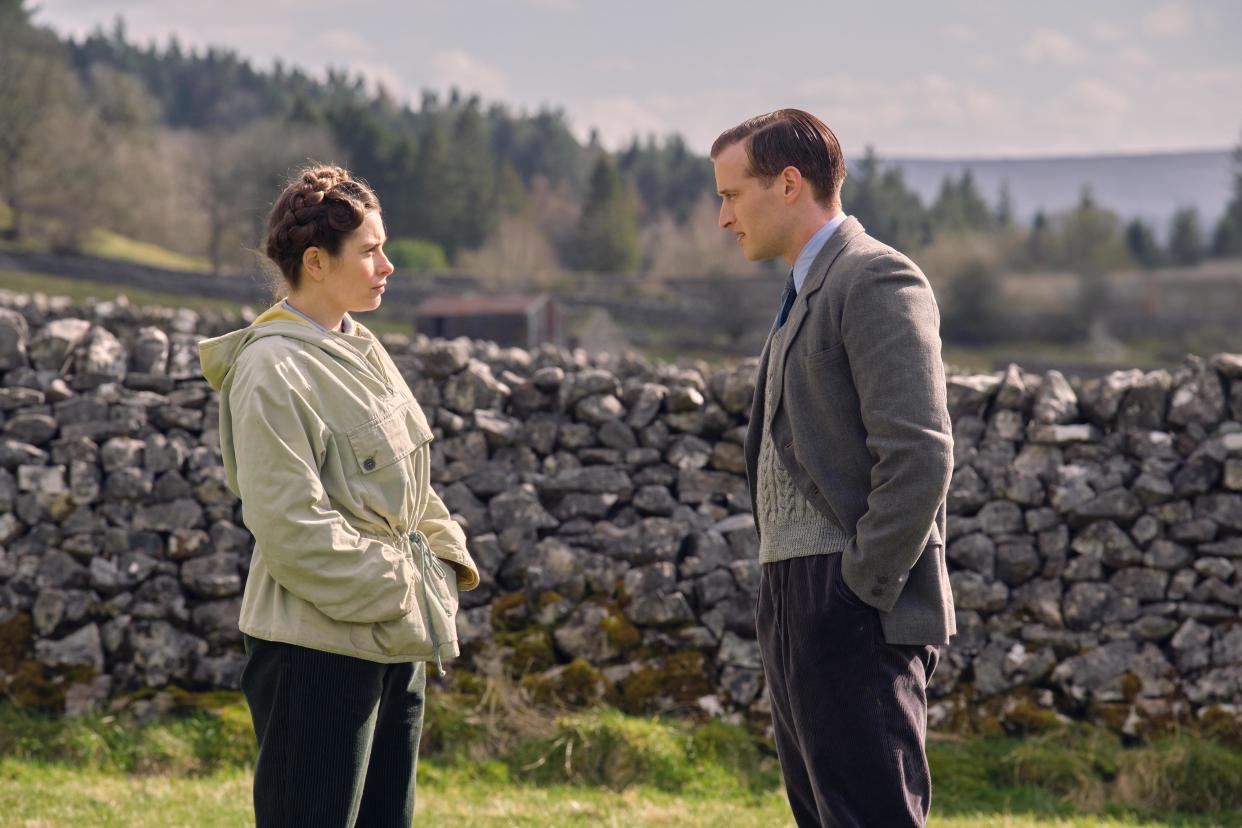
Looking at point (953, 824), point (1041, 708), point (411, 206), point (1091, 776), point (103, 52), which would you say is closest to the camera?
point (953, 824)

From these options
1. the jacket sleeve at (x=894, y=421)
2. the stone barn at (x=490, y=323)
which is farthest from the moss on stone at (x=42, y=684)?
the stone barn at (x=490, y=323)

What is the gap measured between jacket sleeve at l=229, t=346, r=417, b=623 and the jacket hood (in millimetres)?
100

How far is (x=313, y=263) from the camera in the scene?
2770 mm

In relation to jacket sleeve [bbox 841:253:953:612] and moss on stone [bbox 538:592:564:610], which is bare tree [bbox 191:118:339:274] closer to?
moss on stone [bbox 538:592:564:610]

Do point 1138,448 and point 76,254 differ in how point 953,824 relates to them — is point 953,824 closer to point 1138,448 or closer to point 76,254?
point 1138,448

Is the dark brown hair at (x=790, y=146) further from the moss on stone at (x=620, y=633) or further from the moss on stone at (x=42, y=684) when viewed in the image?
the moss on stone at (x=42, y=684)

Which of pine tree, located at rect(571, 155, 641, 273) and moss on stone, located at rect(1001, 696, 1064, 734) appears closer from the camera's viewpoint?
moss on stone, located at rect(1001, 696, 1064, 734)

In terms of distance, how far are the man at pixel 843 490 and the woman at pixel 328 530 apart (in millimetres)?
849

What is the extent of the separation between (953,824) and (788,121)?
340cm

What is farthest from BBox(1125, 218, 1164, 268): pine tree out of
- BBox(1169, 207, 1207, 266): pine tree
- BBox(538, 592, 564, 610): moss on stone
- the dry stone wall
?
BBox(538, 592, 564, 610): moss on stone

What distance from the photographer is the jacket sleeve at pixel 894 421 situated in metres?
2.56

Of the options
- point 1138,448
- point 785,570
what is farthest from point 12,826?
point 1138,448

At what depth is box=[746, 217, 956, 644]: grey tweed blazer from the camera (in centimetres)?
257

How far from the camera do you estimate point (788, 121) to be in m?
2.81
